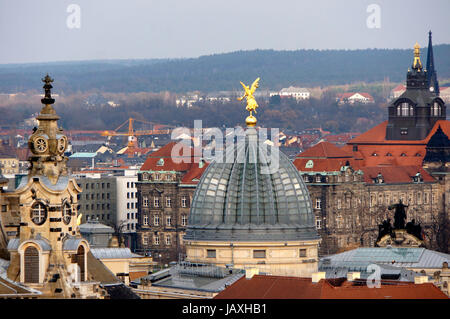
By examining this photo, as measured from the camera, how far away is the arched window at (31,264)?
67750 mm

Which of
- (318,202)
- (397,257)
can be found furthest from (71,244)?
(318,202)

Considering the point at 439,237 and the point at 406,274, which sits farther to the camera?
the point at 439,237

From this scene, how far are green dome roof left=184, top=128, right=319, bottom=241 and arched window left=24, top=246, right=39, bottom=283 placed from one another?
16.7 meters

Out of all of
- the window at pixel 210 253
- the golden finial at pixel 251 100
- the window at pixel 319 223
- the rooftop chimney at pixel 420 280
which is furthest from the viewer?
the window at pixel 319 223

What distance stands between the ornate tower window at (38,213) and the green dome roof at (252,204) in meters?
16.6

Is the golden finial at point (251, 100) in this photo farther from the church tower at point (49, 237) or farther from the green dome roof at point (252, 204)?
the church tower at point (49, 237)

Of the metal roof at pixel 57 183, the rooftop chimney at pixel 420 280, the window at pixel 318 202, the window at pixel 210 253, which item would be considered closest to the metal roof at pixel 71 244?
the metal roof at pixel 57 183

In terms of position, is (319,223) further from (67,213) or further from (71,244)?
(71,244)

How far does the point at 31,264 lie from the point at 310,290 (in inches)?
399
